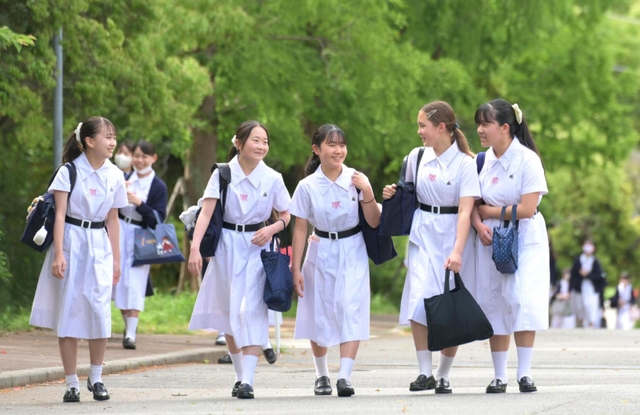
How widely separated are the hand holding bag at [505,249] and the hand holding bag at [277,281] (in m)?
1.43

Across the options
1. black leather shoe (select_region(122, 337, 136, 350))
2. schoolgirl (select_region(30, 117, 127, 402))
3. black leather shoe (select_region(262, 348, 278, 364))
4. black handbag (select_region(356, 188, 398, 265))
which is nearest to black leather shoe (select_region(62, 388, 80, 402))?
schoolgirl (select_region(30, 117, 127, 402))

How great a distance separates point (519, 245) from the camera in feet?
31.8

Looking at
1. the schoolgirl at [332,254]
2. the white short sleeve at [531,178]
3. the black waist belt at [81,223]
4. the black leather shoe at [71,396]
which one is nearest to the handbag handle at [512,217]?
the white short sleeve at [531,178]

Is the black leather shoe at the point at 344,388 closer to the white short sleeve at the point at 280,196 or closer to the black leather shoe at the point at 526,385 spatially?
the black leather shoe at the point at 526,385

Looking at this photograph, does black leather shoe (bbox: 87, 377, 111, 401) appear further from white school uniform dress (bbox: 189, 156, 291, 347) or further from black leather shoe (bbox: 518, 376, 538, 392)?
black leather shoe (bbox: 518, 376, 538, 392)

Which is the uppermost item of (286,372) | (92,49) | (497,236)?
(92,49)

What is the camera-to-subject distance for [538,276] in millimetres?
9680

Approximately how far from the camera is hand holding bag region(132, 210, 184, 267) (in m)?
14.9

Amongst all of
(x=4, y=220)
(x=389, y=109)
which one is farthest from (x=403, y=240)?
(x=4, y=220)

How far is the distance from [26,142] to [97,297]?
374 inches

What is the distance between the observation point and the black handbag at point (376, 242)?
9.90 m

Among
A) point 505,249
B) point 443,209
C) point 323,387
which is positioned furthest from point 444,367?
point 443,209

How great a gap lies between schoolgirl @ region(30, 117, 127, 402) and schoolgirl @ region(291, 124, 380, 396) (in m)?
1.35

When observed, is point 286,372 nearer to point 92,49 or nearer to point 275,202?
point 275,202
